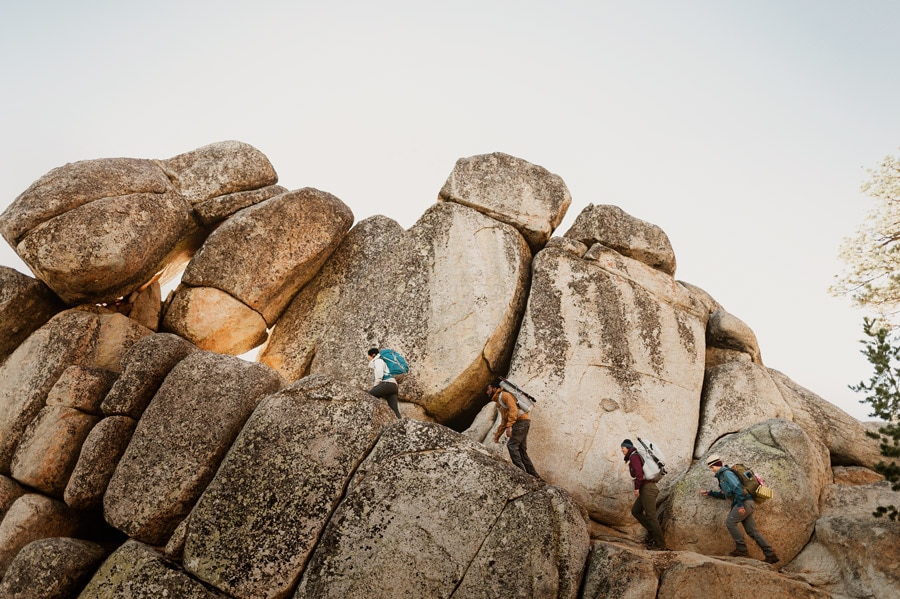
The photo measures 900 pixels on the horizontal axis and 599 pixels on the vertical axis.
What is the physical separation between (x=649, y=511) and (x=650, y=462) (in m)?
1.02

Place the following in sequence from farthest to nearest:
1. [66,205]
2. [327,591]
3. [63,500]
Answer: [66,205] < [63,500] < [327,591]

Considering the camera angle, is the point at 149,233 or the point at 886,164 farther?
the point at 886,164

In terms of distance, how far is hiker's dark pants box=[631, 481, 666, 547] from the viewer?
1509 centimetres

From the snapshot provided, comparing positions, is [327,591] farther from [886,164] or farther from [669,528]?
[886,164]

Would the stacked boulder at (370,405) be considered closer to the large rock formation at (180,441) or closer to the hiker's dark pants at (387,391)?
the large rock formation at (180,441)

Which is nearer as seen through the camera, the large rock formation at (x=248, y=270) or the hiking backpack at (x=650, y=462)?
the hiking backpack at (x=650, y=462)

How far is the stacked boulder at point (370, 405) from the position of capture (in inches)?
508

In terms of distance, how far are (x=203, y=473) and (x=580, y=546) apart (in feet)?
24.5

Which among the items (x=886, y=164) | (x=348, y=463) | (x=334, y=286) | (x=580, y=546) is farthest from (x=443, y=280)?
(x=886, y=164)

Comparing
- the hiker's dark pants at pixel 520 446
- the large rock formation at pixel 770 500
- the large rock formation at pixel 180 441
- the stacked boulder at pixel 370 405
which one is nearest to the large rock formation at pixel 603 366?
Result: the stacked boulder at pixel 370 405

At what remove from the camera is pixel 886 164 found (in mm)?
24125

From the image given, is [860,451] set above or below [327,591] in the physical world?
above

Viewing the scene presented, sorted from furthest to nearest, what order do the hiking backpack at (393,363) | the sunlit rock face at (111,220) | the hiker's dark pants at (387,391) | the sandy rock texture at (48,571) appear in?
the sunlit rock face at (111,220) < the hiking backpack at (393,363) < the hiker's dark pants at (387,391) < the sandy rock texture at (48,571)

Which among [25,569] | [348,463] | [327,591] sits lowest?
[25,569]
